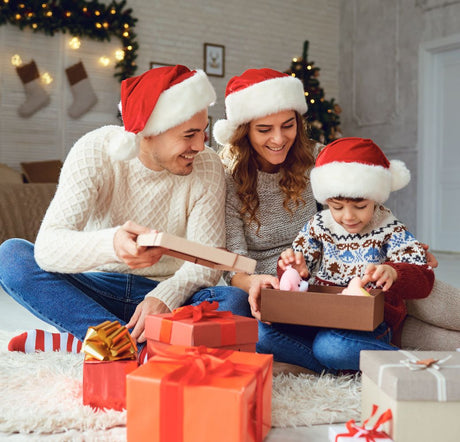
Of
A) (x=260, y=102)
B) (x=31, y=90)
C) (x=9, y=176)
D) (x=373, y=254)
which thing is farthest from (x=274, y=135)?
(x=31, y=90)

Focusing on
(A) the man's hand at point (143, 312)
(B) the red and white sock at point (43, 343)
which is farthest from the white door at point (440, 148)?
(A) the man's hand at point (143, 312)

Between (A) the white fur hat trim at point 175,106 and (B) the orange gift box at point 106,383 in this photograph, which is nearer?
(B) the orange gift box at point 106,383

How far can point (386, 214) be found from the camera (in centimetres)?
167

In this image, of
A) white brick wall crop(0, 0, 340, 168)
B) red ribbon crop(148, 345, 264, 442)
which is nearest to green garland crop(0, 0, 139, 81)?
white brick wall crop(0, 0, 340, 168)

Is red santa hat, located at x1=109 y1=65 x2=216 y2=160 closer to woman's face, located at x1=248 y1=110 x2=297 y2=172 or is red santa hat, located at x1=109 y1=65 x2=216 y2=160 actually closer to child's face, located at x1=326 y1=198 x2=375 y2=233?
woman's face, located at x1=248 y1=110 x2=297 y2=172

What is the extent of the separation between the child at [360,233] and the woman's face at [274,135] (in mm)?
174

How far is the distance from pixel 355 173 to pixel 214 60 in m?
5.11

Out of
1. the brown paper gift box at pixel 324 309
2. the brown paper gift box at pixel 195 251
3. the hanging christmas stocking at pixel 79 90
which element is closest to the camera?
the brown paper gift box at pixel 195 251

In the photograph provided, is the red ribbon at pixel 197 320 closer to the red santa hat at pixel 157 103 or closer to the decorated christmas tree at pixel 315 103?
the red santa hat at pixel 157 103

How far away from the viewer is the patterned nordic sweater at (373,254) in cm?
151

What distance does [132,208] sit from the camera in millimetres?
1665

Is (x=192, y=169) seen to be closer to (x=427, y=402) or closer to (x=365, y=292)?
(x=365, y=292)

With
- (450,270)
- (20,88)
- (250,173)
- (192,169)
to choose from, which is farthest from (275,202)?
(20,88)

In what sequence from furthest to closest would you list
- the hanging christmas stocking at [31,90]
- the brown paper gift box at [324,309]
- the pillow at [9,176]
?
the hanging christmas stocking at [31,90] < the pillow at [9,176] < the brown paper gift box at [324,309]
